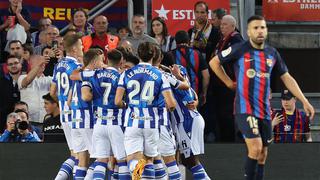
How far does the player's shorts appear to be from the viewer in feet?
45.4

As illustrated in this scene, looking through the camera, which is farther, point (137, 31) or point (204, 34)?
point (204, 34)

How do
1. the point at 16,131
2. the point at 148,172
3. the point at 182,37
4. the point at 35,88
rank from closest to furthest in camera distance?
the point at 148,172 → the point at 182,37 → the point at 16,131 → the point at 35,88

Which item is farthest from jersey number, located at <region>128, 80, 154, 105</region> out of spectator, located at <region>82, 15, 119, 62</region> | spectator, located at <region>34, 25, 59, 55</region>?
spectator, located at <region>34, 25, 59, 55</region>

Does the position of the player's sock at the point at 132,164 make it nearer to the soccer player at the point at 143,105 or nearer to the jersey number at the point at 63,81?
the soccer player at the point at 143,105

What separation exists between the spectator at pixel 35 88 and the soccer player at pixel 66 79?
1357 millimetres

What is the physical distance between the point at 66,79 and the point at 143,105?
57.8 inches

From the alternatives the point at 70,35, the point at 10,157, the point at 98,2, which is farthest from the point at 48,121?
the point at 98,2

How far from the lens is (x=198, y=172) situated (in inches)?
623

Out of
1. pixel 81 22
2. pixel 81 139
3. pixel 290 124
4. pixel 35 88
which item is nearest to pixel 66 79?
pixel 81 139

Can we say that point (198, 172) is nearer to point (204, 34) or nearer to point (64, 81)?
point (64, 81)

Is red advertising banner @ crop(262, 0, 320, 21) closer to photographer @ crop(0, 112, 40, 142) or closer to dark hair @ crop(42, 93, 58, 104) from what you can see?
dark hair @ crop(42, 93, 58, 104)

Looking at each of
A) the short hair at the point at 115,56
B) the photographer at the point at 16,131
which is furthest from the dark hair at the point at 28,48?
the short hair at the point at 115,56

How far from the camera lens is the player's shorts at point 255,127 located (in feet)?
45.4

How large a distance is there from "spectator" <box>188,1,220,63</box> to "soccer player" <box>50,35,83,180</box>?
2287 millimetres
